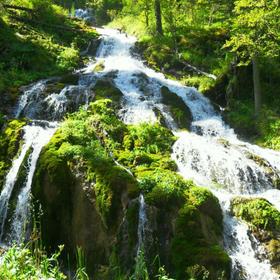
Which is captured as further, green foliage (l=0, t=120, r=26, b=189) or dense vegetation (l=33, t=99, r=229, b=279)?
green foliage (l=0, t=120, r=26, b=189)

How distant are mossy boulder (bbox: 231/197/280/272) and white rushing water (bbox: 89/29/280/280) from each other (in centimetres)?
19

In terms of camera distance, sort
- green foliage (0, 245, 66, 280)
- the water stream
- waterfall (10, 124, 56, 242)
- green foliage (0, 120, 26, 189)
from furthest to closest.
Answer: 1. green foliage (0, 120, 26, 189)
2. waterfall (10, 124, 56, 242)
3. the water stream
4. green foliage (0, 245, 66, 280)

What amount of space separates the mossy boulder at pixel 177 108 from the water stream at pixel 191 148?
0.26 m

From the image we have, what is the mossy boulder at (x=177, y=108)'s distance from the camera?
17.4 metres

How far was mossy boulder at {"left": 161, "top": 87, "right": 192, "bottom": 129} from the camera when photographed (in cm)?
1742

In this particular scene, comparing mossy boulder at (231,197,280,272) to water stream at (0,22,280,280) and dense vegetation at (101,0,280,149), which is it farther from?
dense vegetation at (101,0,280,149)

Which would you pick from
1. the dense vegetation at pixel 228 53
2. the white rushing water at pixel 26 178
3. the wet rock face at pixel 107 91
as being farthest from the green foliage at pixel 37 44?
the white rushing water at pixel 26 178

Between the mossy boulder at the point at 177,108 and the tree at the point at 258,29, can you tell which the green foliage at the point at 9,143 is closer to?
the mossy boulder at the point at 177,108

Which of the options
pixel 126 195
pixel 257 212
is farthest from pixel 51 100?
pixel 257 212

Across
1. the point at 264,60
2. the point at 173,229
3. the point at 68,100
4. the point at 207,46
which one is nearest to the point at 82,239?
the point at 173,229

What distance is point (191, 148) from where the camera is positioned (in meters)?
13.5

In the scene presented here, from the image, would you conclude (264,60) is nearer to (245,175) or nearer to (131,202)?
(245,175)

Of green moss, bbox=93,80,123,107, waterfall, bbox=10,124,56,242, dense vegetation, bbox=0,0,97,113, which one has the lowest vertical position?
waterfall, bbox=10,124,56,242

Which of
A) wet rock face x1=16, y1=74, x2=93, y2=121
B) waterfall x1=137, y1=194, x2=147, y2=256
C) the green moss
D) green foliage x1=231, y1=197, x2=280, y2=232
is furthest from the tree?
waterfall x1=137, y1=194, x2=147, y2=256
